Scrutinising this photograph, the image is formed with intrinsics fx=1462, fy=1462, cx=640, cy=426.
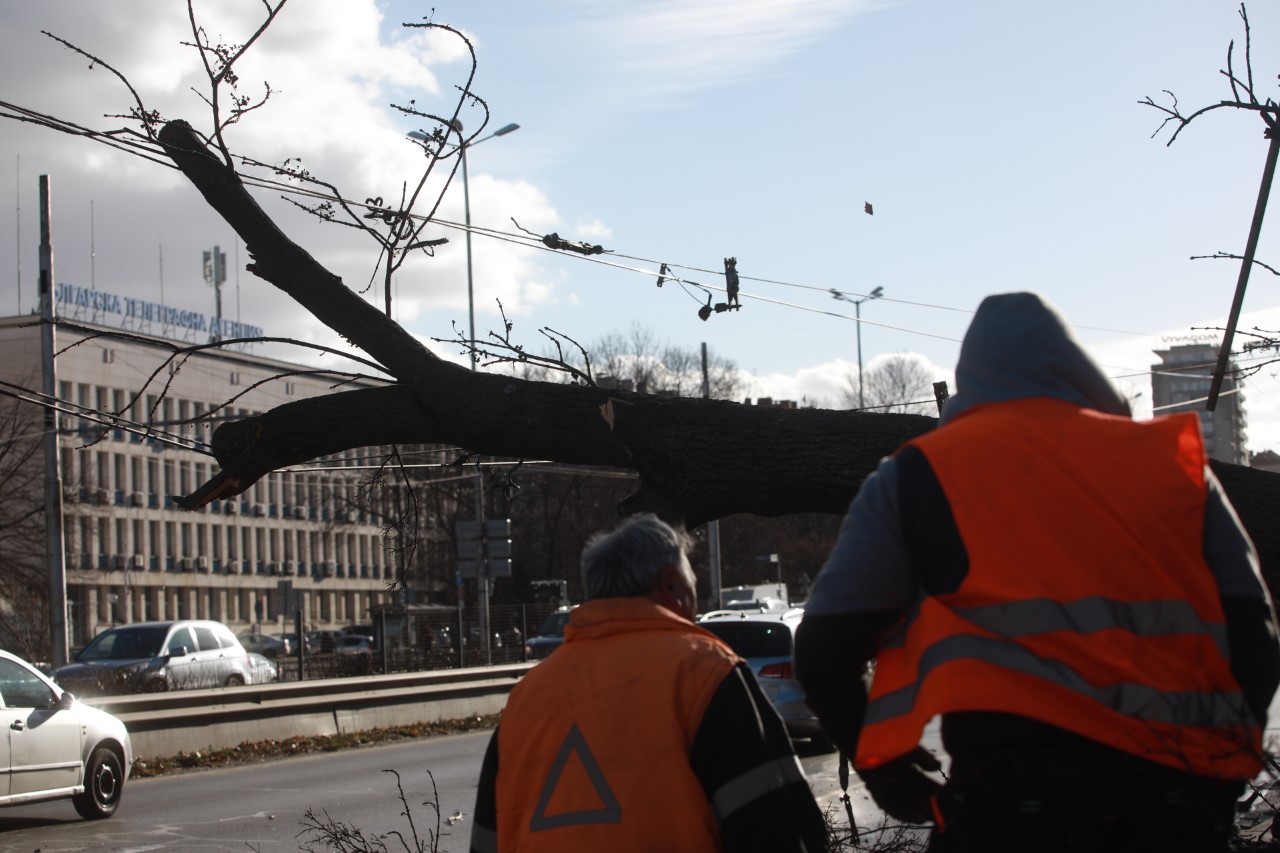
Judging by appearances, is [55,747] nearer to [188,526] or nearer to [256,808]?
[256,808]

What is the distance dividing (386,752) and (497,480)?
12.0 m

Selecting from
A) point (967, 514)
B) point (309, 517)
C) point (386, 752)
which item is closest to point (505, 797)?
point (967, 514)

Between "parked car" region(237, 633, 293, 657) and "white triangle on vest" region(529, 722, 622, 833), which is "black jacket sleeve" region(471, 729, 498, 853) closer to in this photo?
"white triangle on vest" region(529, 722, 622, 833)

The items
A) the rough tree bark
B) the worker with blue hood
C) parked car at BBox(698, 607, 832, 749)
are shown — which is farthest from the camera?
parked car at BBox(698, 607, 832, 749)

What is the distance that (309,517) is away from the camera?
92125mm

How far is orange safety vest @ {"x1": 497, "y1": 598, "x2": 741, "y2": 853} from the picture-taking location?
2914 mm

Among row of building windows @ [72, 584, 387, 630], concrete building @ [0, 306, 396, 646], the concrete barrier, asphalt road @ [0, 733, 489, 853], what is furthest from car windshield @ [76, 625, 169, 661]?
row of building windows @ [72, 584, 387, 630]

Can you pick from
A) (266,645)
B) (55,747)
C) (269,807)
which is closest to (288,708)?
(269,807)

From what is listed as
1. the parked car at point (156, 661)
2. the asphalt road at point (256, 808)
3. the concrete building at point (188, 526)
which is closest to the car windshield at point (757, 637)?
the asphalt road at point (256, 808)

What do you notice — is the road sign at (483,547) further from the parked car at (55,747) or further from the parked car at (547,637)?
the parked car at (55,747)

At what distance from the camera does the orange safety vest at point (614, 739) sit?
291 centimetres

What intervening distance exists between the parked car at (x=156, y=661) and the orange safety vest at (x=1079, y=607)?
2119 cm

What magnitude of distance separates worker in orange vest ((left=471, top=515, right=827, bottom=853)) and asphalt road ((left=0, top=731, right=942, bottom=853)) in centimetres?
607

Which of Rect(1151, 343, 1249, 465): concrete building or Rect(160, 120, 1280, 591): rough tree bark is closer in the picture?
Rect(160, 120, 1280, 591): rough tree bark
